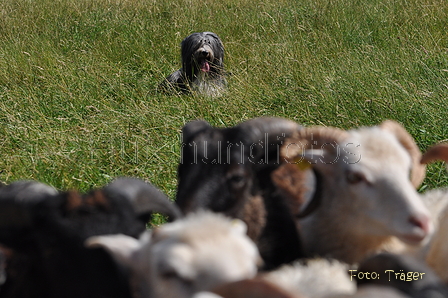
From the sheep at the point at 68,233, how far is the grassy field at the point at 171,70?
6.26 feet

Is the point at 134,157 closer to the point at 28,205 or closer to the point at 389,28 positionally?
the point at 28,205

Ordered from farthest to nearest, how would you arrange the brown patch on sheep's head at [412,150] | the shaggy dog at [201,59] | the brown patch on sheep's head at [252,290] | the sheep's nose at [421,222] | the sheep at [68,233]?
the shaggy dog at [201,59], the brown patch on sheep's head at [412,150], the sheep's nose at [421,222], the sheep at [68,233], the brown patch on sheep's head at [252,290]

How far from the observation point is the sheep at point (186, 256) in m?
2.48

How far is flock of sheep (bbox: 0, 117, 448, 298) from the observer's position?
101 inches

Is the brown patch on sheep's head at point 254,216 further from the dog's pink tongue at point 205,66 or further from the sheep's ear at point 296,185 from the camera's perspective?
the dog's pink tongue at point 205,66

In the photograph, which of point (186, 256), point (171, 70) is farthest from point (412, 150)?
point (171, 70)

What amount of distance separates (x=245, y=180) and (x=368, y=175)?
0.71m

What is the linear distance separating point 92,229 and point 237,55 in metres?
7.14

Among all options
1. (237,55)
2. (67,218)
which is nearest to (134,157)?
(67,218)

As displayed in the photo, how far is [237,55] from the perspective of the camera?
9.75 meters

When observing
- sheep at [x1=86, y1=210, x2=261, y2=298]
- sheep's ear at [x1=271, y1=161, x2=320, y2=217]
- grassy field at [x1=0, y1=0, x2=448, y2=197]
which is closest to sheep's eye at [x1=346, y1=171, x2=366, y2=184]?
sheep's ear at [x1=271, y1=161, x2=320, y2=217]

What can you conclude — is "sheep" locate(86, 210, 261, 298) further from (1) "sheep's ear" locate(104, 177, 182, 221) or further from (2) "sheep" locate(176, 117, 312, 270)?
(2) "sheep" locate(176, 117, 312, 270)

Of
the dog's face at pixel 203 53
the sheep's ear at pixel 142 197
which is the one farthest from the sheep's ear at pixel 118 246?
the dog's face at pixel 203 53

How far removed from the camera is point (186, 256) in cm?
248
